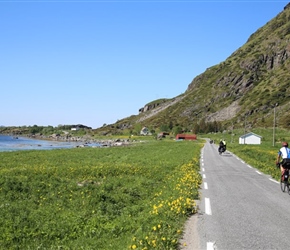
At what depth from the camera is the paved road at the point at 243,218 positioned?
829 cm

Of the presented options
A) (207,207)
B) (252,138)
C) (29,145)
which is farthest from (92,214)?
(29,145)

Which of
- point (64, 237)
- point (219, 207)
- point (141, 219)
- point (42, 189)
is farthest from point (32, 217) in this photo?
point (219, 207)

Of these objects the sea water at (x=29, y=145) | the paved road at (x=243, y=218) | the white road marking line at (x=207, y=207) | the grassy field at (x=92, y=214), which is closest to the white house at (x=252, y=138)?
the sea water at (x=29, y=145)

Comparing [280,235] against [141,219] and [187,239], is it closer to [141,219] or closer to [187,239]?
[187,239]

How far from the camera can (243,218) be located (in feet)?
34.7

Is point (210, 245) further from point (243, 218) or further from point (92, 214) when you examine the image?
point (92, 214)

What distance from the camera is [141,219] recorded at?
33.7 ft

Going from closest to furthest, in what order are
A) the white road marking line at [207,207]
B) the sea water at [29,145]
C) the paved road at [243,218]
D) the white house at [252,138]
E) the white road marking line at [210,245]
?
the white road marking line at [210,245]
the paved road at [243,218]
the white road marking line at [207,207]
the white house at [252,138]
the sea water at [29,145]

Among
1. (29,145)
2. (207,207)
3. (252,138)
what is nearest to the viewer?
(207,207)

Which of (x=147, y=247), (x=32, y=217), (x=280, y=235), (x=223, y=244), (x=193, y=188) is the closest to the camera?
(x=147, y=247)

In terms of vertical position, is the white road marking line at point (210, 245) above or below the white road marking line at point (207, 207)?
below

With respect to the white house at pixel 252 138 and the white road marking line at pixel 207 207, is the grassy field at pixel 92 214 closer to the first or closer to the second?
the white road marking line at pixel 207 207

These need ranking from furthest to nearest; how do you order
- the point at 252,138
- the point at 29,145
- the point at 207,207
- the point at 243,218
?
the point at 29,145 → the point at 252,138 → the point at 207,207 → the point at 243,218

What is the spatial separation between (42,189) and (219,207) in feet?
28.2
